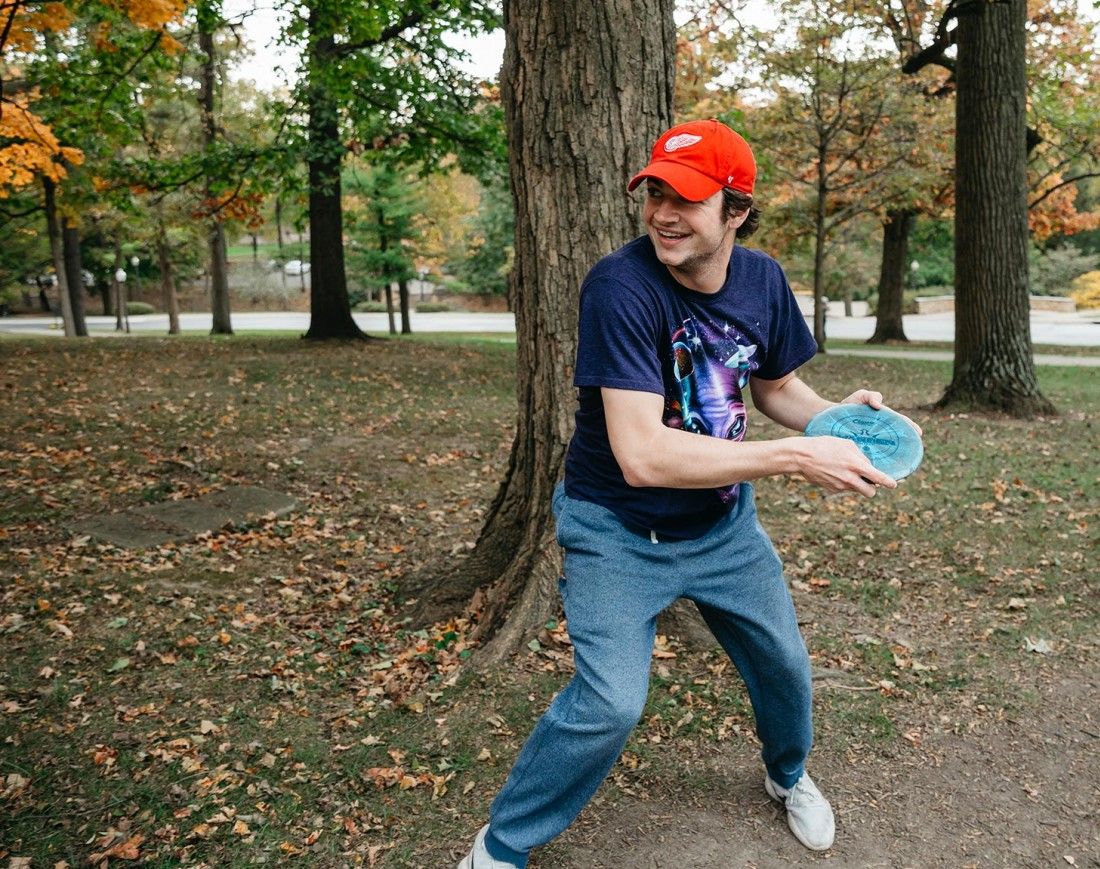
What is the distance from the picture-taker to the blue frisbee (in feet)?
7.95

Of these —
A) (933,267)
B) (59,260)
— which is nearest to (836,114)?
(59,260)

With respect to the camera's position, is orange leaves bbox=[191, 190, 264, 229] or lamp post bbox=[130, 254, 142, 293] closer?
orange leaves bbox=[191, 190, 264, 229]

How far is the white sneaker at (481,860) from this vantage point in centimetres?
265

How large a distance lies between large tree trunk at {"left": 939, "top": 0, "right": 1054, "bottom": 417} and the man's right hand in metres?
9.13

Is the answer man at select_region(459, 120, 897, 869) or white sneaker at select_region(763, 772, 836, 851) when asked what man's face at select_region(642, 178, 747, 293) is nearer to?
man at select_region(459, 120, 897, 869)

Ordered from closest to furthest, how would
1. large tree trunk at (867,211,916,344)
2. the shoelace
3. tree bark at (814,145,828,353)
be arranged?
the shoelace
tree bark at (814,145,828,353)
large tree trunk at (867,211,916,344)

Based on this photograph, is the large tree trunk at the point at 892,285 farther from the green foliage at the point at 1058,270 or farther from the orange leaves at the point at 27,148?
the green foliage at the point at 1058,270

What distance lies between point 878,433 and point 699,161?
87cm

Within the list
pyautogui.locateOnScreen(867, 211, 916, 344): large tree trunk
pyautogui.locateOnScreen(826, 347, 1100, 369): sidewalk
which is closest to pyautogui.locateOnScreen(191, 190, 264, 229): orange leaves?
pyautogui.locateOnScreen(826, 347, 1100, 369): sidewalk

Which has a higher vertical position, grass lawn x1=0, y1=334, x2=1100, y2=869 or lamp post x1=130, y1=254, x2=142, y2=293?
lamp post x1=130, y1=254, x2=142, y2=293

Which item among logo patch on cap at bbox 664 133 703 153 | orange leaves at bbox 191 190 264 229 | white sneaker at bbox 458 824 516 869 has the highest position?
orange leaves at bbox 191 190 264 229

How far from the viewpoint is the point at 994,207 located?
10.1 metres

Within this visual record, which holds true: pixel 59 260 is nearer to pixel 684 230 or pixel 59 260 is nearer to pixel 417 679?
pixel 417 679

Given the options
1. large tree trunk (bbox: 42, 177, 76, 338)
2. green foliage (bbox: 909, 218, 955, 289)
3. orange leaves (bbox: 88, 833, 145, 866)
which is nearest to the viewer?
orange leaves (bbox: 88, 833, 145, 866)
